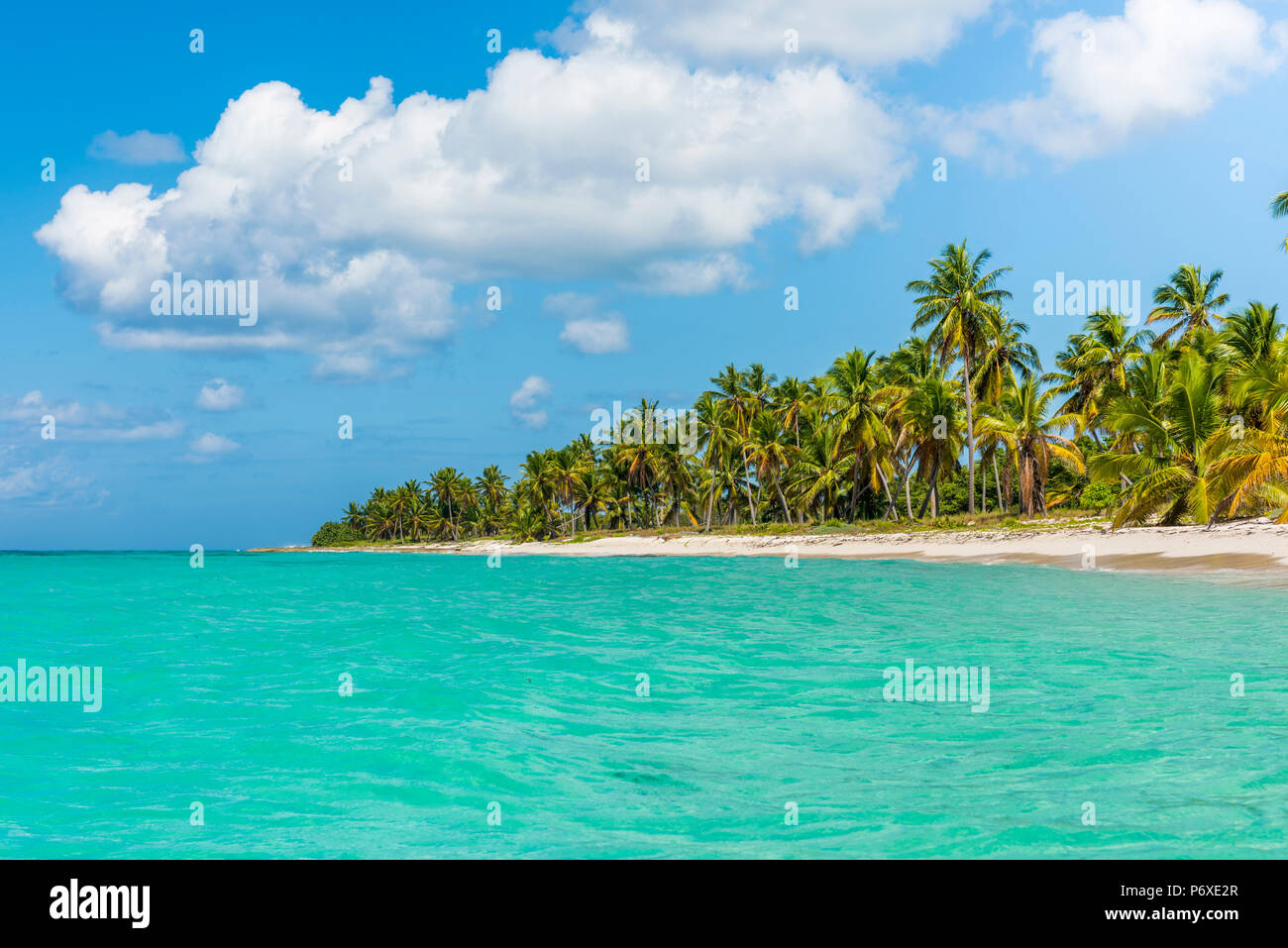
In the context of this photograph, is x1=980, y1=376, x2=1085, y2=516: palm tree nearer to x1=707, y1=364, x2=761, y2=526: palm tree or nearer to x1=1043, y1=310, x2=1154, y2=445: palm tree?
x1=1043, y1=310, x2=1154, y2=445: palm tree

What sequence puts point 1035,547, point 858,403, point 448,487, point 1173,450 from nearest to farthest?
point 1173,450
point 1035,547
point 858,403
point 448,487

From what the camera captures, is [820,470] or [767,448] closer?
[820,470]

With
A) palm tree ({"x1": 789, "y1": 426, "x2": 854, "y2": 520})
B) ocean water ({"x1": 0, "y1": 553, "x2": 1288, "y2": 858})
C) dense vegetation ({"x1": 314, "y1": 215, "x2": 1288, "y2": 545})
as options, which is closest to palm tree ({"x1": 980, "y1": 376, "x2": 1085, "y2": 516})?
dense vegetation ({"x1": 314, "y1": 215, "x2": 1288, "y2": 545})

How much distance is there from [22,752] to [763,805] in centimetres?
827

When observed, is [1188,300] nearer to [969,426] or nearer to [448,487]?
[969,426]

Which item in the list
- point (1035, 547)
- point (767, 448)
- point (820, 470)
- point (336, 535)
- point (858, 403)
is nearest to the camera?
point (1035, 547)

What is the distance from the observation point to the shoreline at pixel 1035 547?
2503 centimetres

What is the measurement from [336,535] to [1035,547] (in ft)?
467

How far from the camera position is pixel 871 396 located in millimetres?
57781

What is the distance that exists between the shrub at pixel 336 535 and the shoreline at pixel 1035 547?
92.4 meters

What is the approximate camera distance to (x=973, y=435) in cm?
5078

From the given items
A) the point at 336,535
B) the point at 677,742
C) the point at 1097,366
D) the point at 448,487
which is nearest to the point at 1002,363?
the point at 1097,366
